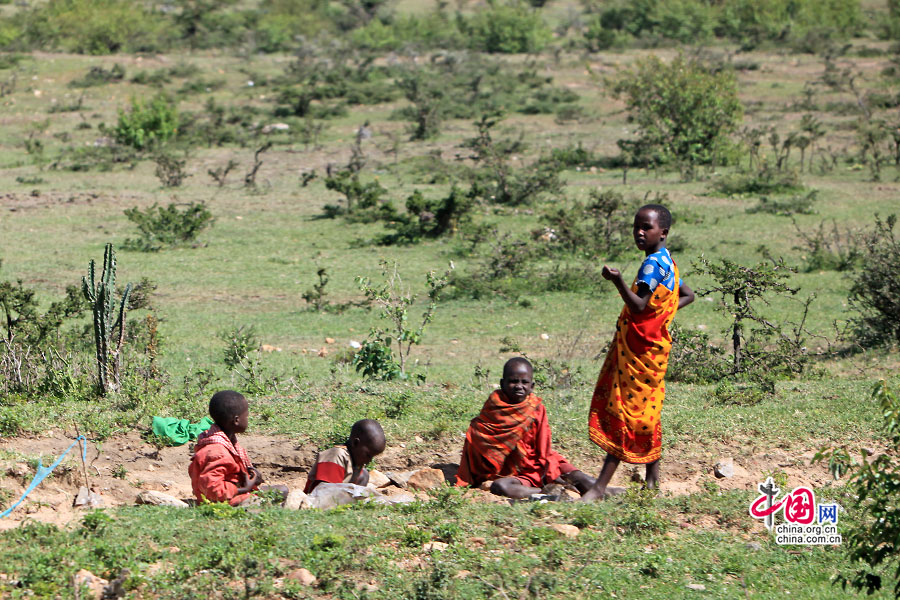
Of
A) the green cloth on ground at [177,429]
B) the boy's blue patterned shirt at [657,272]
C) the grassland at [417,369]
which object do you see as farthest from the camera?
the green cloth on ground at [177,429]

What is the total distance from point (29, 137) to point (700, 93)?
13.2 metres

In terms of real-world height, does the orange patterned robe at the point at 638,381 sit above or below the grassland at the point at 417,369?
above

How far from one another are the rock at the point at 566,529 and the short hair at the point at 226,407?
1649 mm

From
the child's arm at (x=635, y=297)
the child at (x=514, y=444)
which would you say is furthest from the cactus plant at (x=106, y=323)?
the child's arm at (x=635, y=297)

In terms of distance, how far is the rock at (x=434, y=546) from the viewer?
456 cm

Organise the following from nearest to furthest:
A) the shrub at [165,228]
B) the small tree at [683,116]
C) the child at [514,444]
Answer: the child at [514,444]
the shrub at [165,228]
the small tree at [683,116]

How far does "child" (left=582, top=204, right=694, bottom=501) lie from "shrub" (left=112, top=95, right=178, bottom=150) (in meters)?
16.4

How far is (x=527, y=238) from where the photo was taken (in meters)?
13.6

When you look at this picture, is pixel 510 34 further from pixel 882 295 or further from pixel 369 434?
pixel 369 434

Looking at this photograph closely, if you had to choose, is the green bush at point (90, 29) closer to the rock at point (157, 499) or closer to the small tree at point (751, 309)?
the small tree at point (751, 309)

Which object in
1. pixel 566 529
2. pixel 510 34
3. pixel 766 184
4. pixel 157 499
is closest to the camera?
pixel 566 529

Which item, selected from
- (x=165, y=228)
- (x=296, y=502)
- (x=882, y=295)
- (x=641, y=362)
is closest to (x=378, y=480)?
(x=296, y=502)

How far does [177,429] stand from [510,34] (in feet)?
97.8

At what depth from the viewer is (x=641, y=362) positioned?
5.23m
